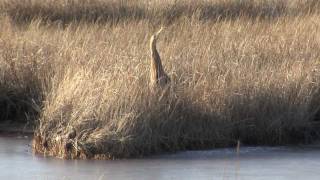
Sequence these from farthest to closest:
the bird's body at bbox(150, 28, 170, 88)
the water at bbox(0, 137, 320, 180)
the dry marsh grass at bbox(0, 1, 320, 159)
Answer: the bird's body at bbox(150, 28, 170, 88)
the dry marsh grass at bbox(0, 1, 320, 159)
the water at bbox(0, 137, 320, 180)

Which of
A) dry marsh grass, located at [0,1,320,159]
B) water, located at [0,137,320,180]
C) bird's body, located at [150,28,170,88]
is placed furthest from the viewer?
bird's body, located at [150,28,170,88]

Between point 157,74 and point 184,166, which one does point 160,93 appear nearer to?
point 157,74

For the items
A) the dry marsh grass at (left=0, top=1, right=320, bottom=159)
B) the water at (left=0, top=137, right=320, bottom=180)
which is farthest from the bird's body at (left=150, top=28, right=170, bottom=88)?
the water at (left=0, top=137, right=320, bottom=180)

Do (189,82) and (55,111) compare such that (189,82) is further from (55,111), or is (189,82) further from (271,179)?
(271,179)

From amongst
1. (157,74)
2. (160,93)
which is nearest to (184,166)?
(160,93)

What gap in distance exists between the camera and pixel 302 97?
981 cm

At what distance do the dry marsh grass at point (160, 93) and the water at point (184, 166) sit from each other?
218mm

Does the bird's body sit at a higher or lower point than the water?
higher

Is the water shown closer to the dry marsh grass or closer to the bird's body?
the dry marsh grass

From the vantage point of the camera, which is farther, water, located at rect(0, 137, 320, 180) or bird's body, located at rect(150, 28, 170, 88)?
bird's body, located at rect(150, 28, 170, 88)

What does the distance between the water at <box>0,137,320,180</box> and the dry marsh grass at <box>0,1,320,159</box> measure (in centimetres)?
22

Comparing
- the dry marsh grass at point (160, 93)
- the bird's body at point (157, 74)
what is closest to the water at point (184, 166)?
the dry marsh grass at point (160, 93)

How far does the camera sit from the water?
7863 mm

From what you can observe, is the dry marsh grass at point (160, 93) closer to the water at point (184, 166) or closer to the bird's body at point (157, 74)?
the bird's body at point (157, 74)
